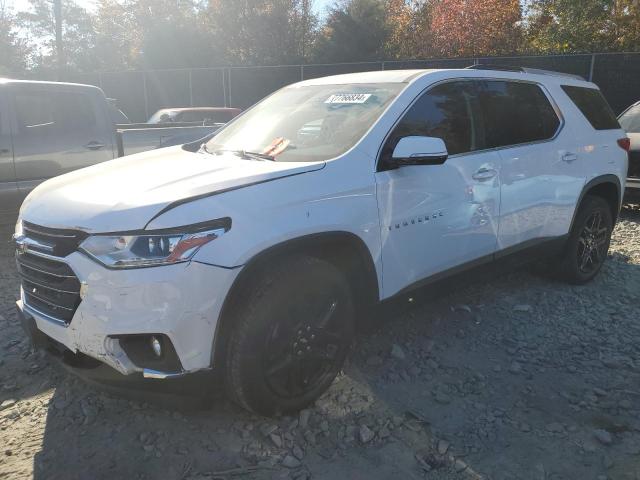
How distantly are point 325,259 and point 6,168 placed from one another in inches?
181

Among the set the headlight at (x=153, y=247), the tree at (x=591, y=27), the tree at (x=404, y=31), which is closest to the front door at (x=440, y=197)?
the headlight at (x=153, y=247)

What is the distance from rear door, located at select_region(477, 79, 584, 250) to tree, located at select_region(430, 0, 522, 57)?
18.7 metres

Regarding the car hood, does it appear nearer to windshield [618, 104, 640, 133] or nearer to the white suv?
the white suv

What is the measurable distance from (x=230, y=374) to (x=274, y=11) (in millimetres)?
28320

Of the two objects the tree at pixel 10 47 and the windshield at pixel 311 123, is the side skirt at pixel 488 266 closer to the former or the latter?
the windshield at pixel 311 123

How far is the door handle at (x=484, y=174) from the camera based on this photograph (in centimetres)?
367

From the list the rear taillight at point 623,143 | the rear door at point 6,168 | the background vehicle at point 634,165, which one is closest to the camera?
the rear taillight at point 623,143

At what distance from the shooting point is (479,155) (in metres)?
3.75

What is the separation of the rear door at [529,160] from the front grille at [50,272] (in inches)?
108

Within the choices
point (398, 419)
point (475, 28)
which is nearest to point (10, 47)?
point (475, 28)

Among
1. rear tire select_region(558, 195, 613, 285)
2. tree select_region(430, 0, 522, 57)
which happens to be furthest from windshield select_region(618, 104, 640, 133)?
tree select_region(430, 0, 522, 57)

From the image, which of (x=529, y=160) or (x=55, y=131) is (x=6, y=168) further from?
(x=529, y=160)

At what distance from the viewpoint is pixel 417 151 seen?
3074 millimetres

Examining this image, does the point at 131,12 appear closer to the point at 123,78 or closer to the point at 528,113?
the point at 123,78
